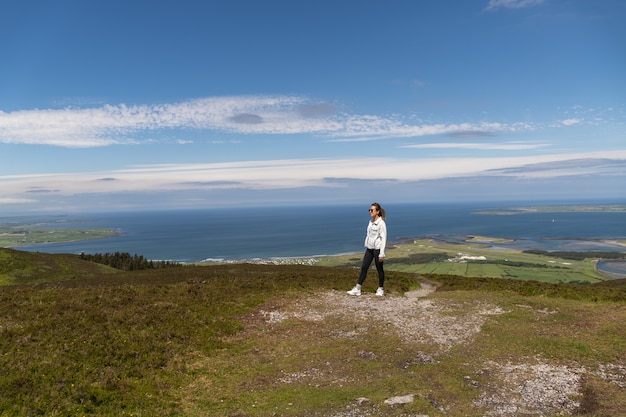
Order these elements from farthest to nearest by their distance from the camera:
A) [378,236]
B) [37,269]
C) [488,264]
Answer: [488,264] < [37,269] < [378,236]

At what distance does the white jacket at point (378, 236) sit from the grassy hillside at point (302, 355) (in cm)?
312

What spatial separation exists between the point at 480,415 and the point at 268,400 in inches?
211

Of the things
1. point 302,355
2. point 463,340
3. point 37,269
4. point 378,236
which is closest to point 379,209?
point 378,236

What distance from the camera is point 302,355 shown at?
1299cm

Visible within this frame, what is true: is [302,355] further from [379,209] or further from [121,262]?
[121,262]

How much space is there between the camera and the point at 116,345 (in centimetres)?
1302

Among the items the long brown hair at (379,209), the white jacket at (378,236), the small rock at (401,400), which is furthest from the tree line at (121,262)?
the small rock at (401,400)

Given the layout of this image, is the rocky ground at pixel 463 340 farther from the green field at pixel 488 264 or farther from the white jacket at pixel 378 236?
the green field at pixel 488 264

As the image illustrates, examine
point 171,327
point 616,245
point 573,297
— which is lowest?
point 616,245

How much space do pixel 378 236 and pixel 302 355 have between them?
9.24m

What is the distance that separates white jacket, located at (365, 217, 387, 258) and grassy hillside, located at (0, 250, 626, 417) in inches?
123

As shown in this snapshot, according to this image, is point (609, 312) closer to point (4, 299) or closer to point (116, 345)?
point (116, 345)

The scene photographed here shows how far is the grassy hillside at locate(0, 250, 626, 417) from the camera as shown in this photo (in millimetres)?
9539

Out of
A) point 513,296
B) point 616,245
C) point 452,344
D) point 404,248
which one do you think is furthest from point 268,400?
point 616,245
